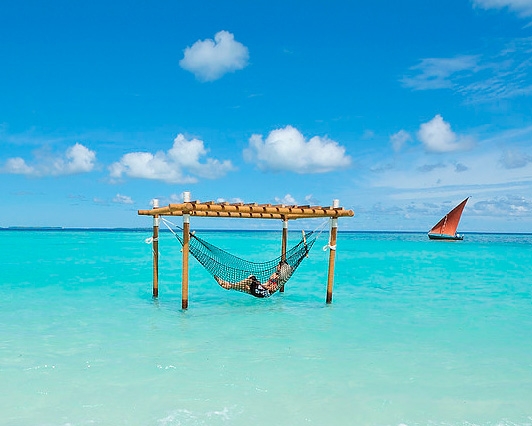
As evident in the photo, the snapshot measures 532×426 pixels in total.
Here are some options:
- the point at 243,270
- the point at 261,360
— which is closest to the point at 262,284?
the point at 243,270

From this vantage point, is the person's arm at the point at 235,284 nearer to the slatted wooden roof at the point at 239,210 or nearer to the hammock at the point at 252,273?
the hammock at the point at 252,273

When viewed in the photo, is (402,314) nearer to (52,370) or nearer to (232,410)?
(232,410)

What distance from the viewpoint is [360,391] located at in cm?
651

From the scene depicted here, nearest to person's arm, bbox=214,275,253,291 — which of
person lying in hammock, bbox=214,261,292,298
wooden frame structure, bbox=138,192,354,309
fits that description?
person lying in hammock, bbox=214,261,292,298

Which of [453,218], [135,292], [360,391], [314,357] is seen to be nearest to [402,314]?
[314,357]

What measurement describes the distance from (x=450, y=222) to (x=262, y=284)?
6447 cm

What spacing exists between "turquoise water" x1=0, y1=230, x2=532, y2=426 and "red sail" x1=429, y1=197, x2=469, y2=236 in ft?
179

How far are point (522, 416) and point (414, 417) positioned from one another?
1.38 m

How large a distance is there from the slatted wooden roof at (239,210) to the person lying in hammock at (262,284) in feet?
5.21

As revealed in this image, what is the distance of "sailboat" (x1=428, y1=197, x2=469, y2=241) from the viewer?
217 ft

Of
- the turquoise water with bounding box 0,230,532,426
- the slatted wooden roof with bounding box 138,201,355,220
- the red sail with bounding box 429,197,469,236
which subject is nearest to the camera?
the turquoise water with bounding box 0,230,532,426

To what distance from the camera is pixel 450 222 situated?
231ft

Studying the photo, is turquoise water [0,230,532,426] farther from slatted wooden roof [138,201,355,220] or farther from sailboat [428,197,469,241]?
sailboat [428,197,469,241]

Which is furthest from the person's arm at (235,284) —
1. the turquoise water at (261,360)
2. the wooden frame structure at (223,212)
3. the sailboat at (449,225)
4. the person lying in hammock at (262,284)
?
the sailboat at (449,225)
